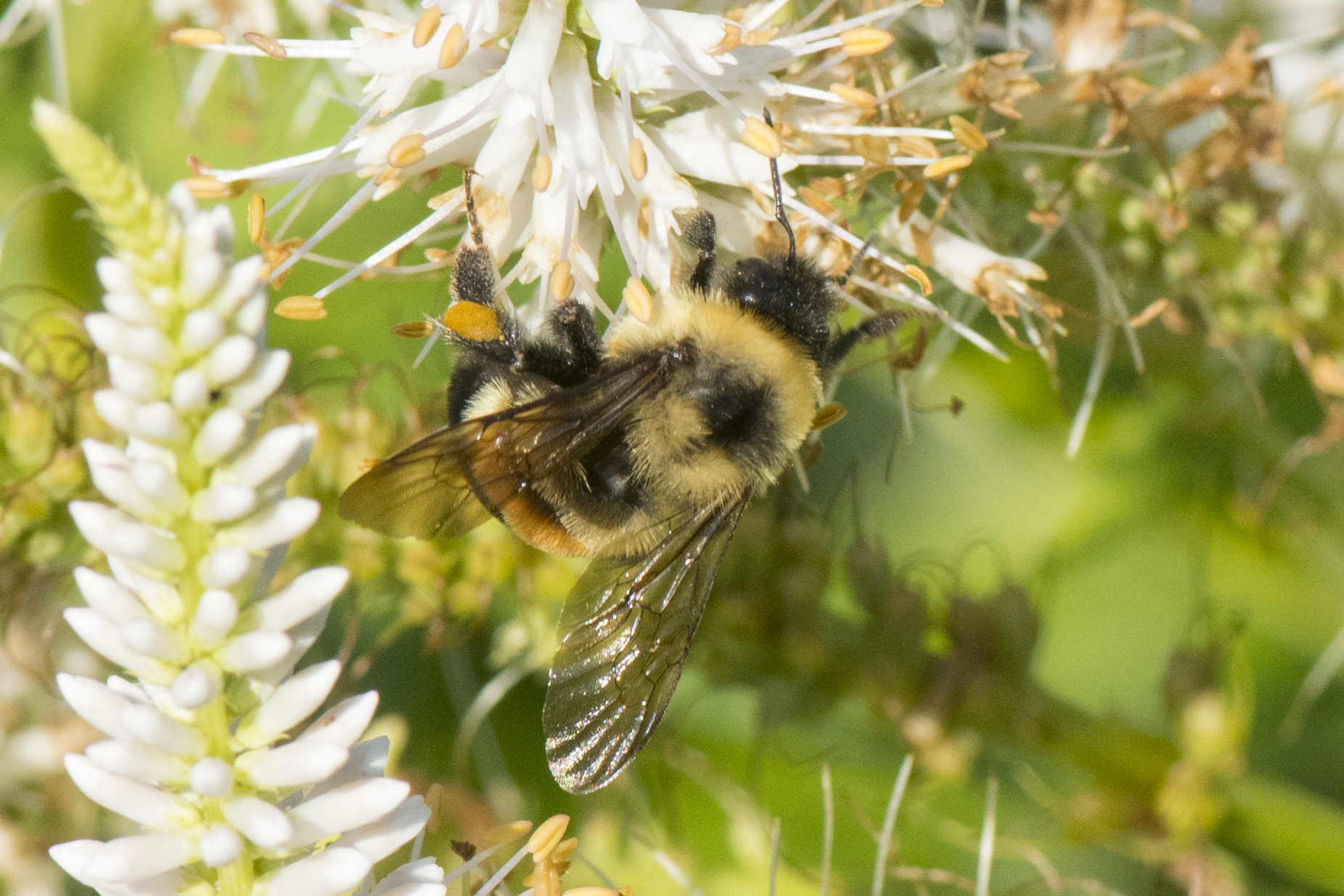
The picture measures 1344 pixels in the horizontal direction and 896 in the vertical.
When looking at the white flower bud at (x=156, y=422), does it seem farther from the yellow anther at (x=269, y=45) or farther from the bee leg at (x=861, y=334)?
the bee leg at (x=861, y=334)

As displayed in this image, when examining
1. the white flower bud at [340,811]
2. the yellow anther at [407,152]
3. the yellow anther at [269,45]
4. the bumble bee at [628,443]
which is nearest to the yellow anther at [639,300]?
the bumble bee at [628,443]

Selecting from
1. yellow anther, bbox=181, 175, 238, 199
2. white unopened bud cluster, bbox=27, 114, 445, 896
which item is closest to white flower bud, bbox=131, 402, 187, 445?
white unopened bud cluster, bbox=27, 114, 445, 896

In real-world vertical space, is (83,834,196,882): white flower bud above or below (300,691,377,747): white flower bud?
below

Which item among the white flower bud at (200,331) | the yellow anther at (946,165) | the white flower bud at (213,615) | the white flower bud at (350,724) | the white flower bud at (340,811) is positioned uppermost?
the white flower bud at (200,331)

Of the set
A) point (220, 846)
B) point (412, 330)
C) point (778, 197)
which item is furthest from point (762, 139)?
point (220, 846)

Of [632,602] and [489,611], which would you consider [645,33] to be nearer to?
[632,602]

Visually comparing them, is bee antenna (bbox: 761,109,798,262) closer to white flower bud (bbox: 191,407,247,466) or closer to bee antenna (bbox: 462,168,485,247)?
bee antenna (bbox: 462,168,485,247)

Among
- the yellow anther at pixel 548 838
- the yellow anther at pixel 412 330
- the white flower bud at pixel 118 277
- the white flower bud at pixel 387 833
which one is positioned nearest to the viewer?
the white flower bud at pixel 118 277
